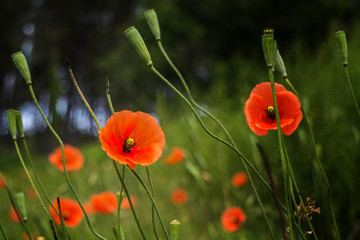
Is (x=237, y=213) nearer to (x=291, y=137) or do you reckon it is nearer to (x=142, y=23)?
(x=291, y=137)

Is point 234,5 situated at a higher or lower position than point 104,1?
lower

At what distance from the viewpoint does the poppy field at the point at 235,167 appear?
52cm

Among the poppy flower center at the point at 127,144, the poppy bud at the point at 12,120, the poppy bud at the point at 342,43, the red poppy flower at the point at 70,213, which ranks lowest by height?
the red poppy flower at the point at 70,213

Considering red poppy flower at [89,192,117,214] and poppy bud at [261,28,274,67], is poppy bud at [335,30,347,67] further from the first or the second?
red poppy flower at [89,192,117,214]

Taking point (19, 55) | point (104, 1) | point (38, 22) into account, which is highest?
point (104, 1)

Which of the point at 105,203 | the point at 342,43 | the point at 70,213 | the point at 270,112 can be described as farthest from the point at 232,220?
the point at 342,43

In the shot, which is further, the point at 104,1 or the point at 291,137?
the point at 104,1

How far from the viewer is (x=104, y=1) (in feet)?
40.6

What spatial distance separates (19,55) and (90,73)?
1200cm

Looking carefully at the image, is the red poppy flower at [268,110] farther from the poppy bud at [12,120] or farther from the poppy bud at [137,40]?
the poppy bud at [12,120]

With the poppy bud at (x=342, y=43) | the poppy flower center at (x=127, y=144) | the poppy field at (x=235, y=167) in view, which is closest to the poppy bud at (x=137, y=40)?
the poppy field at (x=235, y=167)

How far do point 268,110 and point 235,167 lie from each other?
60.3 inches

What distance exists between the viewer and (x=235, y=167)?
2078 millimetres

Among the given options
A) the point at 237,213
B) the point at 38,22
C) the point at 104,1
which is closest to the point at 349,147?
the point at 237,213
